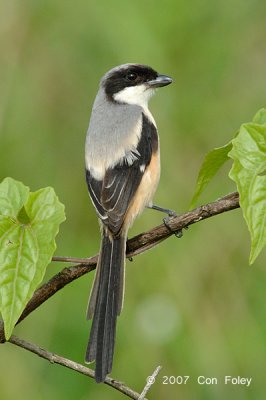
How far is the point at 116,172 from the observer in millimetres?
3996

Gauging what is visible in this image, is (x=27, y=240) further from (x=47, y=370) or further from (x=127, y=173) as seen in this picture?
(x=47, y=370)

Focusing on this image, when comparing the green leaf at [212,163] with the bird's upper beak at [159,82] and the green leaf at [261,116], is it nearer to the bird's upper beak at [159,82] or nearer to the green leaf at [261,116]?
the green leaf at [261,116]

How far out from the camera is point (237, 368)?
4824 millimetres

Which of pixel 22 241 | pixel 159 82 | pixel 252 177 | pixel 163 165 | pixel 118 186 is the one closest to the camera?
pixel 252 177

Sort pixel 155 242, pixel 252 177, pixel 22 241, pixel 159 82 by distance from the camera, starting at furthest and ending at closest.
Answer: pixel 159 82 < pixel 155 242 < pixel 22 241 < pixel 252 177

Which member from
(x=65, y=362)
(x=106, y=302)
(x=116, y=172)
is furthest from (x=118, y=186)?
(x=65, y=362)

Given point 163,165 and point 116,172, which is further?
point 163,165

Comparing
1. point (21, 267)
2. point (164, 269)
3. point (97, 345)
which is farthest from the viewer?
point (164, 269)

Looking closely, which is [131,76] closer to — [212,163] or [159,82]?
[159,82]

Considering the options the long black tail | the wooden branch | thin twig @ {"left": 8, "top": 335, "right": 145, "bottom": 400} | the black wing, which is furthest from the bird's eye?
thin twig @ {"left": 8, "top": 335, "right": 145, "bottom": 400}

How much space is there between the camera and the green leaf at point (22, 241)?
242 centimetres

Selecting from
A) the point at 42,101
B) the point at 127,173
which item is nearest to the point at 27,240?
the point at 127,173

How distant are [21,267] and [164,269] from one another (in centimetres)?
271

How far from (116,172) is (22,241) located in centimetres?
144
